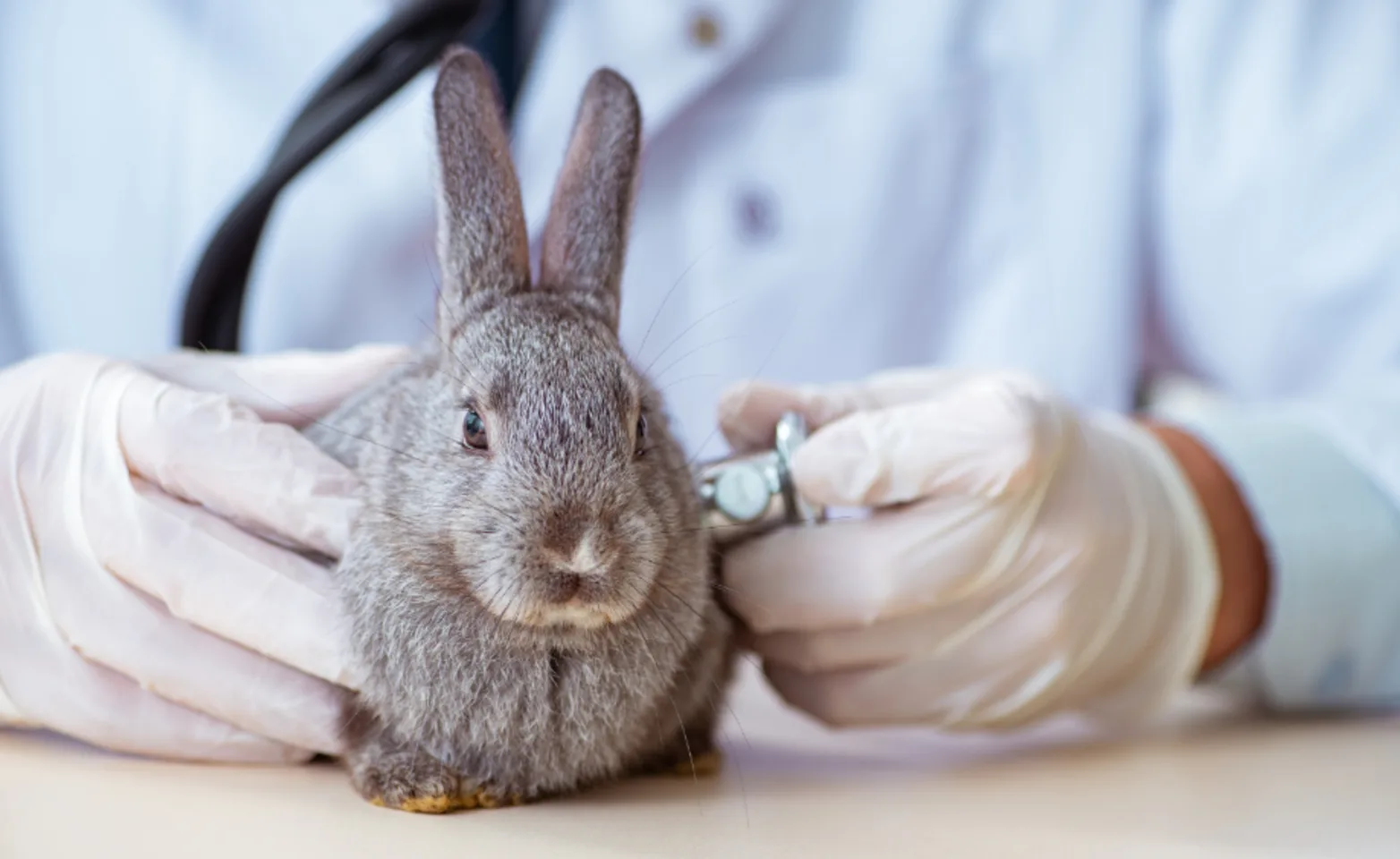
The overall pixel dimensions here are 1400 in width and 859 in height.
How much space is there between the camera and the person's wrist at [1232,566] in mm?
1739

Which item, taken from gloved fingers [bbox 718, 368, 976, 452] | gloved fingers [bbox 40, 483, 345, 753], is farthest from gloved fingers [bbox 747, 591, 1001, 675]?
gloved fingers [bbox 40, 483, 345, 753]

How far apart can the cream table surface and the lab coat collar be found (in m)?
0.91

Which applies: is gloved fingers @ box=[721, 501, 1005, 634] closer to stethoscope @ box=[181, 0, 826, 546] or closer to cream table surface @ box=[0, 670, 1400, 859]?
stethoscope @ box=[181, 0, 826, 546]

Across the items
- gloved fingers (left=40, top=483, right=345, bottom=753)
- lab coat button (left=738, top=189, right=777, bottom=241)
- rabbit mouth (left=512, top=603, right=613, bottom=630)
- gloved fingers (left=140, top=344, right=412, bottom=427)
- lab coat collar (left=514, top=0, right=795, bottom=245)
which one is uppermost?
lab coat collar (left=514, top=0, right=795, bottom=245)

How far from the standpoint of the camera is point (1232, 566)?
1743 millimetres

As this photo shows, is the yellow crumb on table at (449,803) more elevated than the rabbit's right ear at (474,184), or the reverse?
the rabbit's right ear at (474,184)

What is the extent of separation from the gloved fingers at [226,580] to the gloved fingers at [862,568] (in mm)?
469

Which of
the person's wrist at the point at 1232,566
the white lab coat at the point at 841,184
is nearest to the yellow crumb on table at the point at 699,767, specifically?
the white lab coat at the point at 841,184

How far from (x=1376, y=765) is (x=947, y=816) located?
0.64 m

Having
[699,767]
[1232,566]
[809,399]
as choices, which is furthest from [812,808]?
[1232,566]

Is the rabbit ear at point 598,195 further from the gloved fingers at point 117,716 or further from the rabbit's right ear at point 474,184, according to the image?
the gloved fingers at point 117,716

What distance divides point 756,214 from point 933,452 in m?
0.68

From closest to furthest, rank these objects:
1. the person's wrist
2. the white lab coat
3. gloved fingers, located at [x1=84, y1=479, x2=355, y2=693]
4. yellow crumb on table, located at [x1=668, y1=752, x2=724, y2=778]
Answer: gloved fingers, located at [x1=84, y1=479, x2=355, y2=693]
yellow crumb on table, located at [x1=668, y1=752, x2=724, y2=778]
the person's wrist
the white lab coat

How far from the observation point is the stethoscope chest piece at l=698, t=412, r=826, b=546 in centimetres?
138
